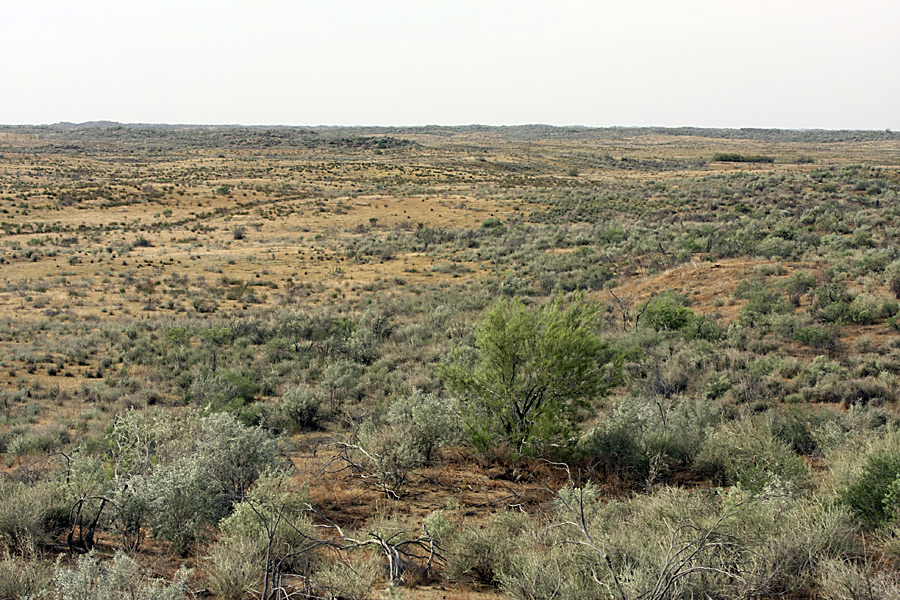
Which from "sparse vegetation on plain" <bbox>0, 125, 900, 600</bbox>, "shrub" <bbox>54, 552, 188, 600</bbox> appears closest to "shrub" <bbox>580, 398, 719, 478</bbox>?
"sparse vegetation on plain" <bbox>0, 125, 900, 600</bbox>

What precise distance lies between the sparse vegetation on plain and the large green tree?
3 centimetres

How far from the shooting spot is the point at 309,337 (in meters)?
15.4

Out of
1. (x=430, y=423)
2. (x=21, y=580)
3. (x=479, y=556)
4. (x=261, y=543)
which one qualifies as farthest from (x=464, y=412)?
(x=21, y=580)

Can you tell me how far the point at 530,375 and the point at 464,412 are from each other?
3.33ft

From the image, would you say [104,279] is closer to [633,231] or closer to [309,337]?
[309,337]

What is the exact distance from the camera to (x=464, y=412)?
758cm

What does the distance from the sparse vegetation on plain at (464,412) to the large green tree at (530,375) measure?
0.11 feet

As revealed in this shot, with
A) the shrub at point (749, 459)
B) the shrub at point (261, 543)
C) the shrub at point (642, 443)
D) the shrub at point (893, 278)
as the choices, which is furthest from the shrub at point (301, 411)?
the shrub at point (893, 278)

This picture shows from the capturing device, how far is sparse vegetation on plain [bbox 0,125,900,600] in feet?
13.3

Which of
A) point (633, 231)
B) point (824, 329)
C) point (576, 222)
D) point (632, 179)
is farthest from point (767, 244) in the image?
point (632, 179)

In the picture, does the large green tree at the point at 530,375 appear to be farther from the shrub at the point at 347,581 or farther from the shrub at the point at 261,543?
the shrub at the point at 347,581

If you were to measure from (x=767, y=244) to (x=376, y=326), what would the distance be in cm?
1458

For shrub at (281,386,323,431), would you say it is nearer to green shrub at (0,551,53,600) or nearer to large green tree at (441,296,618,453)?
large green tree at (441,296,618,453)

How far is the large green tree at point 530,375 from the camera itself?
723cm
